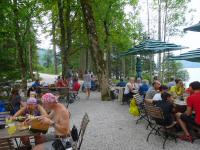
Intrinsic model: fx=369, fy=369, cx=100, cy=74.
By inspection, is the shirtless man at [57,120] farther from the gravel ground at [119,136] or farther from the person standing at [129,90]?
the person standing at [129,90]

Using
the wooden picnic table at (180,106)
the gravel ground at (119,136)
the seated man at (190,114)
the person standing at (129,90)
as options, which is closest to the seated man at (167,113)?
the seated man at (190,114)

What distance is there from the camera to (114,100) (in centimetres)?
2008

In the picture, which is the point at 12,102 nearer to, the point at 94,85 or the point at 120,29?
the point at 94,85

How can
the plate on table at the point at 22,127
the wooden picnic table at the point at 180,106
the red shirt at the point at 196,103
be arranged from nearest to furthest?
the plate on table at the point at 22,127 < the red shirt at the point at 196,103 < the wooden picnic table at the point at 180,106

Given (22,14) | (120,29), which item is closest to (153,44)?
(22,14)

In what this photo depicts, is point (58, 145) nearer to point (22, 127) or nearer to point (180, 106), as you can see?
point (22, 127)

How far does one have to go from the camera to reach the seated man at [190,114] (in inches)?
344

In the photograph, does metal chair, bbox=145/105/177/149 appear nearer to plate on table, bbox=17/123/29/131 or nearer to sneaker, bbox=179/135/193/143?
sneaker, bbox=179/135/193/143

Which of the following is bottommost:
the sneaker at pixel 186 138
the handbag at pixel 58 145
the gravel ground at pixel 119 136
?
the gravel ground at pixel 119 136


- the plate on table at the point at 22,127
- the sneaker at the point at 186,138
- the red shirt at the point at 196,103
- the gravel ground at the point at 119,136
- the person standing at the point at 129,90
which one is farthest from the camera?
the person standing at the point at 129,90

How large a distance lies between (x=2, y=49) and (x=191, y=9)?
2883 cm

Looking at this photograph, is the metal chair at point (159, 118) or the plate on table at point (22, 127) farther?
the metal chair at point (159, 118)

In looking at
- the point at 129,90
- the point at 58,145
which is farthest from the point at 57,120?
the point at 129,90

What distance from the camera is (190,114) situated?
905 centimetres
